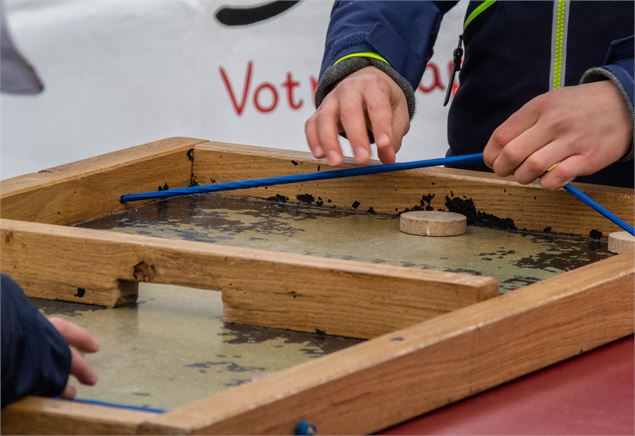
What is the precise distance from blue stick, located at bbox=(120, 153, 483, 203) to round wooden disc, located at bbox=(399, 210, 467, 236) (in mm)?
72

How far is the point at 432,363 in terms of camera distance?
1068 millimetres

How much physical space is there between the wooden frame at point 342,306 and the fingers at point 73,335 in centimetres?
11

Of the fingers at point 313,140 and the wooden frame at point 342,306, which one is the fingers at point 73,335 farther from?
the fingers at point 313,140

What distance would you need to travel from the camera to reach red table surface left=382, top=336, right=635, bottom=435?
1052 millimetres

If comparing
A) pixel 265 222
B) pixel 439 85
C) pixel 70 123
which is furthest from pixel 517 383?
pixel 70 123

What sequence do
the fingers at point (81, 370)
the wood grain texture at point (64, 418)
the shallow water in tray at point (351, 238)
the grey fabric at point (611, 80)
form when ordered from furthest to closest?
the grey fabric at point (611, 80), the shallow water in tray at point (351, 238), the fingers at point (81, 370), the wood grain texture at point (64, 418)

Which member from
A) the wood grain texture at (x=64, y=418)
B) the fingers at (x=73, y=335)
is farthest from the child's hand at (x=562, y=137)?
the wood grain texture at (x=64, y=418)

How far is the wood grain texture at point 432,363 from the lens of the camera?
2.99ft

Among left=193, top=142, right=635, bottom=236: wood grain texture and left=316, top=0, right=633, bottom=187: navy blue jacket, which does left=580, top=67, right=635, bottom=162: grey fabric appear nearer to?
left=193, top=142, right=635, bottom=236: wood grain texture

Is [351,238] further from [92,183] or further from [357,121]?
[92,183]

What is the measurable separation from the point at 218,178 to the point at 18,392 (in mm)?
982

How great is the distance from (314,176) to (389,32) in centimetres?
35

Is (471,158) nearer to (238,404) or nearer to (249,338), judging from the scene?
(249,338)

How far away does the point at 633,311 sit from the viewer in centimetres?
130
